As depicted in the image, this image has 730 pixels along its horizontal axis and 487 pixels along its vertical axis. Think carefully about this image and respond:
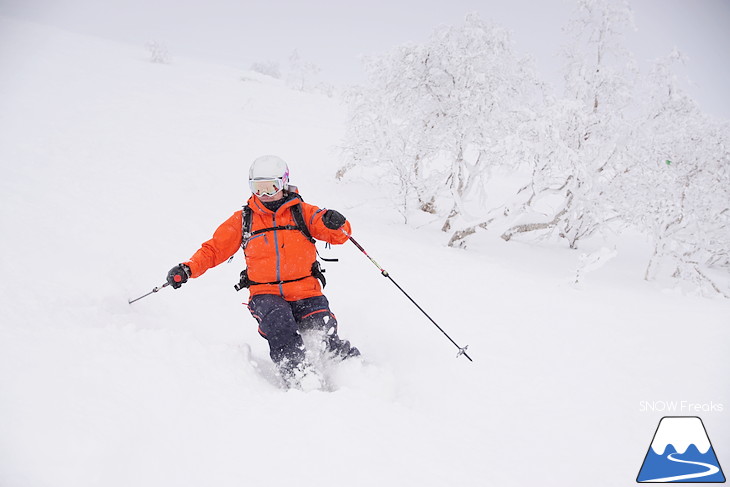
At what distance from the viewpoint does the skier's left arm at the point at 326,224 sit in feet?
12.8

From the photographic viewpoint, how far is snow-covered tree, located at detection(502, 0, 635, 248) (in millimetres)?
7785

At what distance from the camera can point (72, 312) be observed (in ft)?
11.0

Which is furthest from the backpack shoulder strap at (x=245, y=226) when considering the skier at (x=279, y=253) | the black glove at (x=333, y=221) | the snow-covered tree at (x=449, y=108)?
the snow-covered tree at (x=449, y=108)

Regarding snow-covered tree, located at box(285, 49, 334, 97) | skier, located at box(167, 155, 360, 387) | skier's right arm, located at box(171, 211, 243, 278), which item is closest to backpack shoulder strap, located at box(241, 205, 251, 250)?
skier, located at box(167, 155, 360, 387)

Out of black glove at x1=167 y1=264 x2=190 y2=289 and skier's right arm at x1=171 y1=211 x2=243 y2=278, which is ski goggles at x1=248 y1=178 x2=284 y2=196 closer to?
skier's right arm at x1=171 y1=211 x2=243 y2=278

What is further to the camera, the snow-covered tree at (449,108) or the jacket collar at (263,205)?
the snow-covered tree at (449,108)

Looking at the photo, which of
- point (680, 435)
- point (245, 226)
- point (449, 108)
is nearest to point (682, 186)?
point (449, 108)

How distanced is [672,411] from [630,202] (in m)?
7.26

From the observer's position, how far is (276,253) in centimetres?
382

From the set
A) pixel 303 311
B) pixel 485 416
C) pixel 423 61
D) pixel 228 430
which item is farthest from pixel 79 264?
pixel 423 61

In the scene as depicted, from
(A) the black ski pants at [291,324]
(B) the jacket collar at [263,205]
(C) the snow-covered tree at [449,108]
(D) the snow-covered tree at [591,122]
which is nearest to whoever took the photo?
(A) the black ski pants at [291,324]

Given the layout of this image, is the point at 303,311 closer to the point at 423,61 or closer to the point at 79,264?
the point at 79,264

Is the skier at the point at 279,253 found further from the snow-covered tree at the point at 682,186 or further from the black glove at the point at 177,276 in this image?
the snow-covered tree at the point at 682,186

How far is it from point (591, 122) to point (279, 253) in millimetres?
7652
